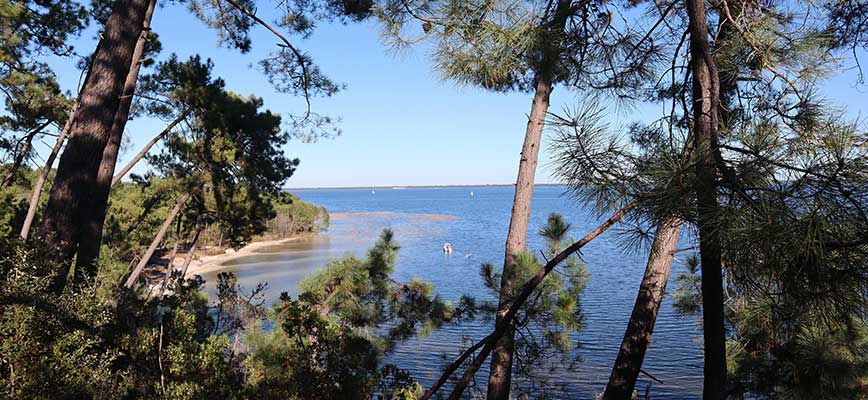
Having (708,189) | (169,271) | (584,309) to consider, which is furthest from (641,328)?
(584,309)

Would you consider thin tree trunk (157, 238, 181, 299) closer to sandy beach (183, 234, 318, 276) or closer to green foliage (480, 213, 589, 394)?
green foliage (480, 213, 589, 394)

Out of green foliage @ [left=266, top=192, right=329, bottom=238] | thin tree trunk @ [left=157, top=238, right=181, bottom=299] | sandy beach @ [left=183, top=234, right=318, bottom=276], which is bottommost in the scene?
sandy beach @ [left=183, top=234, right=318, bottom=276]

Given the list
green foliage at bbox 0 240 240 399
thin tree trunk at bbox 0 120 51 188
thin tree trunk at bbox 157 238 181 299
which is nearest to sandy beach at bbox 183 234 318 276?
thin tree trunk at bbox 157 238 181 299

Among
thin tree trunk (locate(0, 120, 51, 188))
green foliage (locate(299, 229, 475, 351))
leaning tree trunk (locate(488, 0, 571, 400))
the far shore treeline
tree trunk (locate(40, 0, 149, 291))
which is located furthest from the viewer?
thin tree trunk (locate(0, 120, 51, 188))

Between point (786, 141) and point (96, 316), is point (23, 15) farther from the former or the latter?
point (786, 141)

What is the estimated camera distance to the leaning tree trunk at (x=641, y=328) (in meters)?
3.42

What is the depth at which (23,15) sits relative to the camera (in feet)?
20.9

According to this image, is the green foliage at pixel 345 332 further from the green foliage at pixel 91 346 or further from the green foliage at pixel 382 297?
the green foliage at pixel 91 346

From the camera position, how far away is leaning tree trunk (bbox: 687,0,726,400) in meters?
1.74

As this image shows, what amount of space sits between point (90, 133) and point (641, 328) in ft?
11.7

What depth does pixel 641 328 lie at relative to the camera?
136 inches

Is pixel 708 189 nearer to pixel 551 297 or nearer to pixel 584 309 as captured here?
pixel 551 297

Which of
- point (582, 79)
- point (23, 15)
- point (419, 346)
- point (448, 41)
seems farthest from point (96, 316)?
point (419, 346)

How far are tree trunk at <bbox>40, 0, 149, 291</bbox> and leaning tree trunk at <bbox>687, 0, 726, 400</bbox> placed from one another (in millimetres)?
3158
